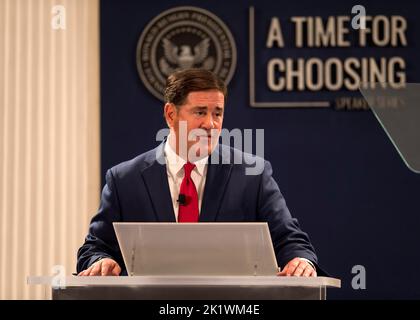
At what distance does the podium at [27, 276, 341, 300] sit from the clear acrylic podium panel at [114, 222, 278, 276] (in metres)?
0.14

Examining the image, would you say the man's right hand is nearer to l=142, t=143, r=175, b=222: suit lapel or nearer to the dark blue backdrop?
l=142, t=143, r=175, b=222: suit lapel

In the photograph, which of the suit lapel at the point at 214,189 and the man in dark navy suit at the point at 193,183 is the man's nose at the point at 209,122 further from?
the suit lapel at the point at 214,189

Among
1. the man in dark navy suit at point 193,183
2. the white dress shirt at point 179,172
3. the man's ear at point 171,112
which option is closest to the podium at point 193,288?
the man in dark navy suit at point 193,183

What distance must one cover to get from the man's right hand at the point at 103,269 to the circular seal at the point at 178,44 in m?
2.46

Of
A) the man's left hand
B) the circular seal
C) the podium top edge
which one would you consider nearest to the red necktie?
the man's left hand

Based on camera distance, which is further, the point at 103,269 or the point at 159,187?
the point at 159,187

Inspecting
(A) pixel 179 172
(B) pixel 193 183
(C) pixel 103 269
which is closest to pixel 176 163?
(A) pixel 179 172

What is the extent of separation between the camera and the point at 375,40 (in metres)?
4.87

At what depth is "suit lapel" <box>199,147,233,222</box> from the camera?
2.88 metres

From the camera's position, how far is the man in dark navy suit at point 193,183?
2.87 m

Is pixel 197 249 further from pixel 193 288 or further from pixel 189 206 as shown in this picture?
pixel 189 206

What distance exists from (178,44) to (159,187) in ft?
6.99

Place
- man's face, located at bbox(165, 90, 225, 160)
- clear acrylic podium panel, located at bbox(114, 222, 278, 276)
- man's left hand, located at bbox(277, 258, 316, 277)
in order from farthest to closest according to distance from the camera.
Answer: man's face, located at bbox(165, 90, 225, 160) < man's left hand, located at bbox(277, 258, 316, 277) < clear acrylic podium panel, located at bbox(114, 222, 278, 276)

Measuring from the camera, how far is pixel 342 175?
486 cm
